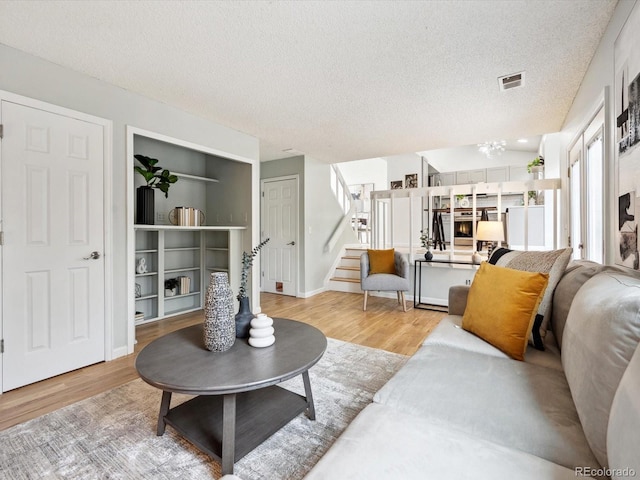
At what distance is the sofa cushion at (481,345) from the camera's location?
1.45m

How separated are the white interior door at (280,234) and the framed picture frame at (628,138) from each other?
4.01 meters

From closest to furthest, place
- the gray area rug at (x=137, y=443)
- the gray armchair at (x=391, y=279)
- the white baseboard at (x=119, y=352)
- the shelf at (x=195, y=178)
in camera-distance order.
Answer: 1. the gray area rug at (x=137, y=443)
2. the white baseboard at (x=119, y=352)
3. the shelf at (x=195, y=178)
4. the gray armchair at (x=391, y=279)

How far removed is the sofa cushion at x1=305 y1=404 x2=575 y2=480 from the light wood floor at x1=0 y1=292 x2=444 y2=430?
1825 millimetres

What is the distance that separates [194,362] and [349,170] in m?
7.74

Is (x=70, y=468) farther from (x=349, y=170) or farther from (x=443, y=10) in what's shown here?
(x=349, y=170)

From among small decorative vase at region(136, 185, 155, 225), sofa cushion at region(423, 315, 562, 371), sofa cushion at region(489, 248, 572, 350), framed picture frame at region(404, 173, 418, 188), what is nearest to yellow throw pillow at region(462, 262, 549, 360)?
sofa cushion at region(423, 315, 562, 371)

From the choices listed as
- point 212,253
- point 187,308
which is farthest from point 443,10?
point 187,308

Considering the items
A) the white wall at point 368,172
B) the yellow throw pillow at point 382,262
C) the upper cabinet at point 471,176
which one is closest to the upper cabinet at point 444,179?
the upper cabinet at point 471,176

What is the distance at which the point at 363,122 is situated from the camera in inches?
137

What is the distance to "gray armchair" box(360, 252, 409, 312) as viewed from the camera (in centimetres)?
404

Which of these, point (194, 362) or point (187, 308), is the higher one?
point (194, 362)

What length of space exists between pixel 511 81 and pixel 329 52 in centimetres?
156

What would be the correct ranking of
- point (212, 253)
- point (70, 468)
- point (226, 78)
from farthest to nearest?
point (212, 253) < point (226, 78) < point (70, 468)

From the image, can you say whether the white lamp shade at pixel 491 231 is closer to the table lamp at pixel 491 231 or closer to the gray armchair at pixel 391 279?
the table lamp at pixel 491 231
